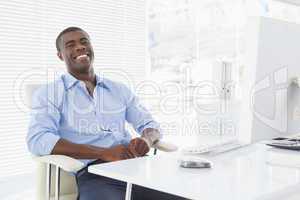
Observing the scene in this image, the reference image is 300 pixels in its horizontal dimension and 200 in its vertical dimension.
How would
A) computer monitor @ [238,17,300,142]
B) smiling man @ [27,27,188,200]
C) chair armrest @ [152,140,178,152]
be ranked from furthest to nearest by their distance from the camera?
chair armrest @ [152,140,178,152] < smiling man @ [27,27,188,200] < computer monitor @ [238,17,300,142]

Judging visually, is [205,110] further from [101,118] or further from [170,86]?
[170,86]

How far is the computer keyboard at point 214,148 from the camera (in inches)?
52.5

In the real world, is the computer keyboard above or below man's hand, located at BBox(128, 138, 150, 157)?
above

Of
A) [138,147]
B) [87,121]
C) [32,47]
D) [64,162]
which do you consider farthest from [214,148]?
[32,47]

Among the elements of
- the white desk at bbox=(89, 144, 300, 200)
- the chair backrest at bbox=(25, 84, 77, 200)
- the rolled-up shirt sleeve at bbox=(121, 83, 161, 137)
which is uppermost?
the rolled-up shirt sleeve at bbox=(121, 83, 161, 137)

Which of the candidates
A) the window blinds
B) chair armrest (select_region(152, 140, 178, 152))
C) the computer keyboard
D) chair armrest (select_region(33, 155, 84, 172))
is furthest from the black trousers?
the window blinds

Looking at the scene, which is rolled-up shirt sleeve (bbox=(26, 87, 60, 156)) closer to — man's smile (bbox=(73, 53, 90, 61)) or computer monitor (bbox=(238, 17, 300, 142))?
man's smile (bbox=(73, 53, 90, 61))

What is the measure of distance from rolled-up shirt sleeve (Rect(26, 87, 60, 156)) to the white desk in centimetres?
57

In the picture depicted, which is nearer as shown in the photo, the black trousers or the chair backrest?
the black trousers

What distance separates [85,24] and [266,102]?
7.15 feet

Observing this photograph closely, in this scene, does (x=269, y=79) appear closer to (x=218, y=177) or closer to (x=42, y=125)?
(x=218, y=177)

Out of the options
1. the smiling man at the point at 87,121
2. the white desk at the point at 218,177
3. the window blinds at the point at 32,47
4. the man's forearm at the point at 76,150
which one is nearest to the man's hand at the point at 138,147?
the smiling man at the point at 87,121

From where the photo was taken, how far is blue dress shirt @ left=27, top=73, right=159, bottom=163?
5.56ft

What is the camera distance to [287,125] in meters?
1.59
